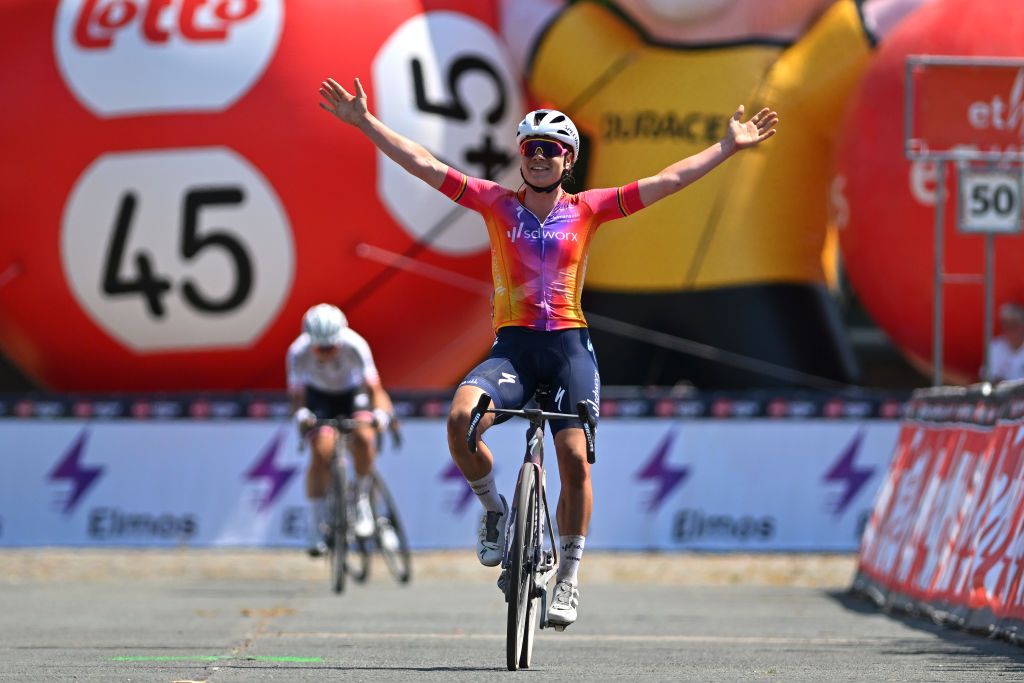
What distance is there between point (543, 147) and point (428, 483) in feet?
32.0

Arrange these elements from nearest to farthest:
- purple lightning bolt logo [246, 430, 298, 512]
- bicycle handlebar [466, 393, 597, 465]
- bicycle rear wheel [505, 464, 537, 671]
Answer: bicycle rear wheel [505, 464, 537, 671]
bicycle handlebar [466, 393, 597, 465]
purple lightning bolt logo [246, 430, 298, 512]

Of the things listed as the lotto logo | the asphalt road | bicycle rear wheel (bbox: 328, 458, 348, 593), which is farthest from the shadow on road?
the lotto logo

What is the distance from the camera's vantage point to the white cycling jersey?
13633 mm

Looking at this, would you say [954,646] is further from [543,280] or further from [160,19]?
[160,19]

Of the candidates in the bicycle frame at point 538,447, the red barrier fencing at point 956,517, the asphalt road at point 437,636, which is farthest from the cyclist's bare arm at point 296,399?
the bicycle frame at point 538,447

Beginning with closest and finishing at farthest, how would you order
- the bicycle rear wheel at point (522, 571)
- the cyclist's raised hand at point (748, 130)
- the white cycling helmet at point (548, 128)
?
the bicycle rear wheel at point (522, 571), the white cycling helmet at point (548, 128), the cyclist's raised hand at point (748, 130)

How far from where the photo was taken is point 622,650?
882cm

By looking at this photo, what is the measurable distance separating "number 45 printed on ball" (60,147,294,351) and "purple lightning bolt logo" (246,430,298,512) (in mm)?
1122

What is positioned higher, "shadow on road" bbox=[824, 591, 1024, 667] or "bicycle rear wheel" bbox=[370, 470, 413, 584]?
"shadow on road" bbox=[824, 591, 1024, 667]

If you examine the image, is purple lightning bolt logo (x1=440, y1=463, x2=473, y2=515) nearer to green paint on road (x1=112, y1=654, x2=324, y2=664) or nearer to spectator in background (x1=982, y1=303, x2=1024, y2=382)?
spectator in background (x1=982, y1=303, x2=1024, y2=382)

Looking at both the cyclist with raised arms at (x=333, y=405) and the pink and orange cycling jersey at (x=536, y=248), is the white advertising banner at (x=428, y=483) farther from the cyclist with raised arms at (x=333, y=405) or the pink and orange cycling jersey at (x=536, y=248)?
the pink and orange cycling jersey at (x=536, y=248)

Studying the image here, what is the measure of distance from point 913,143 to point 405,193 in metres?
4.94

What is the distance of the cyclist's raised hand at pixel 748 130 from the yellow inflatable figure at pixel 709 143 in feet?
29.2

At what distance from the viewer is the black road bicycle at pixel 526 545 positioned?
7379mm
